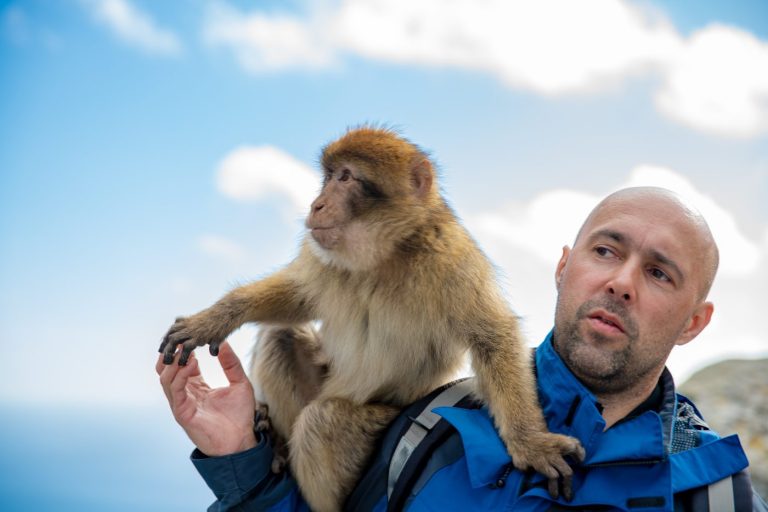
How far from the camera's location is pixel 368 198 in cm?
254

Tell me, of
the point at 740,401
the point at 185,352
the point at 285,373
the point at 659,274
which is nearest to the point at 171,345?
the point at 185,352

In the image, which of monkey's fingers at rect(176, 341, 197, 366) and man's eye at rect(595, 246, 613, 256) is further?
monkey's fingers at rect(176, 341, 197, 366)

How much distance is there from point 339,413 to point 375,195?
72 centimetres

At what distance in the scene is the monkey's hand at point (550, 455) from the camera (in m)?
1.99

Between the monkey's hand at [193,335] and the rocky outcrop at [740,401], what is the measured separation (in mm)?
5170

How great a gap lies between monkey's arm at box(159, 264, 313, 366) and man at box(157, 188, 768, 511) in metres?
0.12

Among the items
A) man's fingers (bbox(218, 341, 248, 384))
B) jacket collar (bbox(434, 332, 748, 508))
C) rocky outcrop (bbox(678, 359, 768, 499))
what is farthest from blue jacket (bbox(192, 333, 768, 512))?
rocky outcrop (bbox(678, 359, 768, 499))

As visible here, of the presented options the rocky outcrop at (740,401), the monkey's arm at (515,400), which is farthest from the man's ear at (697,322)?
the rocky outcrop at (740,401)

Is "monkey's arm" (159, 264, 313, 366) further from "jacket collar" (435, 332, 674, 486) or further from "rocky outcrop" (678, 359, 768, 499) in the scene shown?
"rocky outcrop" (678, 359, 768, 499)

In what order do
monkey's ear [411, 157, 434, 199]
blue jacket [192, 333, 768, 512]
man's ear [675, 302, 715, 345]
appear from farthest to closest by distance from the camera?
1. monkey's ear [411, 157, 434, 199]
2. man's ear [675, 302, 715, 345]
3. blue jacket [192, 333, 768, 512]

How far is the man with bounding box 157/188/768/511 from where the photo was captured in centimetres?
191

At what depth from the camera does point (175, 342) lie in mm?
2400

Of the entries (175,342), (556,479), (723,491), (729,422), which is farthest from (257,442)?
(729,422)

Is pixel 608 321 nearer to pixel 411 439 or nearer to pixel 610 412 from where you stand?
pixel 610 412
